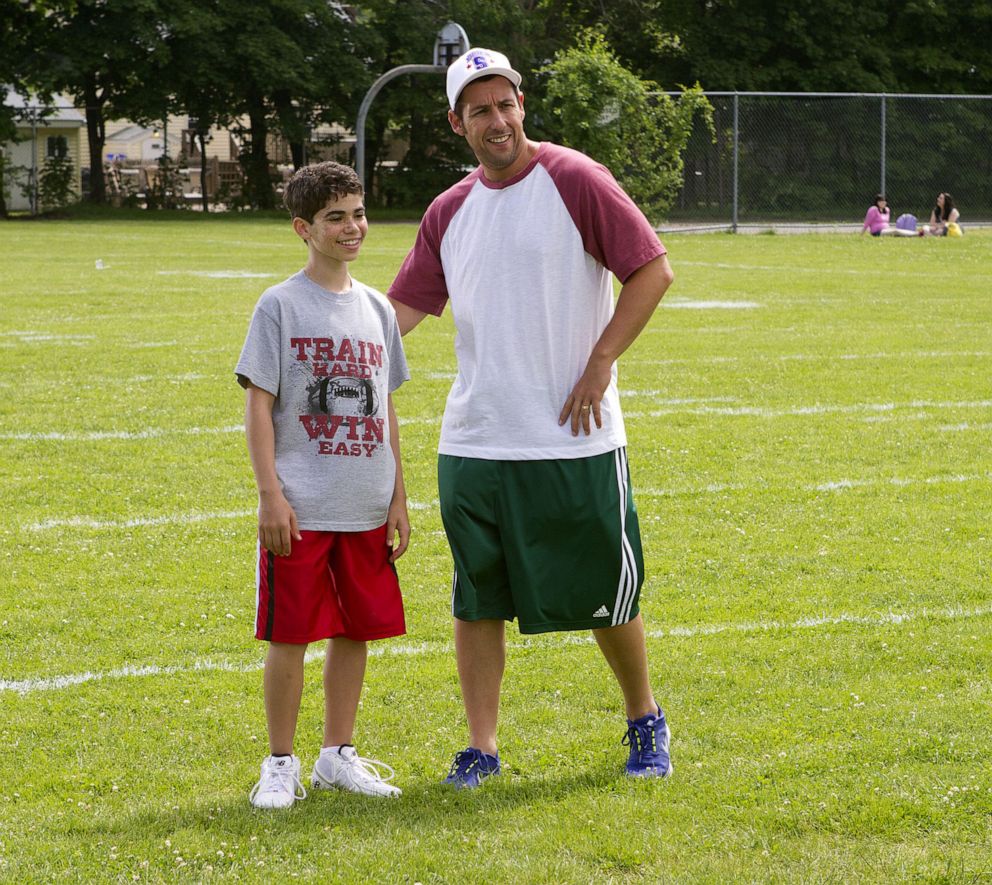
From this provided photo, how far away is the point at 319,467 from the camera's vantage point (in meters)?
3.80

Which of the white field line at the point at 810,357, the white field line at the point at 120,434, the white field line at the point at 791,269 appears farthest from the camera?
the white field line at the point at 791,269

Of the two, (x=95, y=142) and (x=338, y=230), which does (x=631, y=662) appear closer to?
(x=338, y=230)

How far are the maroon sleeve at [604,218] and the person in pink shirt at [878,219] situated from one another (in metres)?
27.1

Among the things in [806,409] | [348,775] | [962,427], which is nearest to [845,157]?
[806,409]

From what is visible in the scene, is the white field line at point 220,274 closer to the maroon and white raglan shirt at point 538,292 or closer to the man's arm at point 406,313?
the man's arm at point 406,313

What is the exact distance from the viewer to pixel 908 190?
33156mm

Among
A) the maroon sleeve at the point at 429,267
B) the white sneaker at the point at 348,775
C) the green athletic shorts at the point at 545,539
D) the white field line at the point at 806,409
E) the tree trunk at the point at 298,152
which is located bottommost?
the white sneaker at the point at 348,775

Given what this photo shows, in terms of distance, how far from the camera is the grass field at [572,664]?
349 cm

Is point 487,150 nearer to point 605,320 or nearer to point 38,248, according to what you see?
point 605,320

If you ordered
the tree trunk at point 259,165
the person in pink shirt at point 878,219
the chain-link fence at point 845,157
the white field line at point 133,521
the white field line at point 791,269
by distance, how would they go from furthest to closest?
the tree trunk at point 259,165 < the chain-link fence at point 845,157 < the person in pink shirt at point 878,219 < the white field line at point 791,269 < the white field line at point 133,521

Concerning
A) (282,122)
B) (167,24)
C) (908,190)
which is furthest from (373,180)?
(908,190)

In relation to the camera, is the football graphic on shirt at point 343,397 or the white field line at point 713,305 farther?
the white field line at point 713,305

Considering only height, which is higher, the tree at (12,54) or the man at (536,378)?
the tree at (12,54)

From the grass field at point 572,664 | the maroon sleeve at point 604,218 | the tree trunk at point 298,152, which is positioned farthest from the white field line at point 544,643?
the tree trunk at point 298,152
